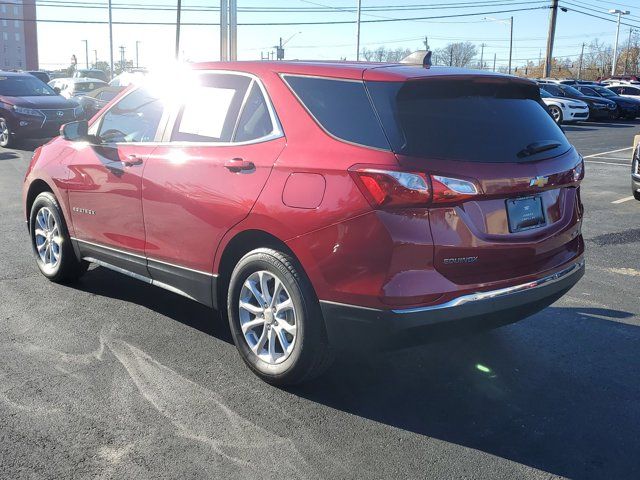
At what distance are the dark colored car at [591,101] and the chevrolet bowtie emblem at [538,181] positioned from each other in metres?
28.0

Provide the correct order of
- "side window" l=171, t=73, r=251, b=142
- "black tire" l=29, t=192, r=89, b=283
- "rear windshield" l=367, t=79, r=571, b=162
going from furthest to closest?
"black tire" l=29, t=192, r=89, b=283
"side window" l=171, t=73, r=251, b=142
"rear windshield" l=367, t=79, r=571, b=162

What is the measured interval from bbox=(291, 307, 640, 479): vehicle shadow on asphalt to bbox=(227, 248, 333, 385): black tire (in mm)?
181

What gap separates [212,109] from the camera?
4.30 meters

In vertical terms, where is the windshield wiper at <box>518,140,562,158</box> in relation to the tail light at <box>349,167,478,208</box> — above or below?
above

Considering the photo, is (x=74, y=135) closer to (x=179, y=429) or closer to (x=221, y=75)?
(x=221, y=75)

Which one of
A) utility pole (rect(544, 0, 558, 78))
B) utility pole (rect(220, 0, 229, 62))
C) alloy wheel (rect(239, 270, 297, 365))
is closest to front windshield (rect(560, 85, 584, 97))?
utility pole (rect(544, 0, 558, 78))

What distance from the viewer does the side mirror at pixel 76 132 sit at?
518cm

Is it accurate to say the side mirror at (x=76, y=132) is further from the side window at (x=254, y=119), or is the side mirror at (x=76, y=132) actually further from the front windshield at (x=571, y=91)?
the front windshield at (x=571, y=91)

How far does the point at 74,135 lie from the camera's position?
5203mm

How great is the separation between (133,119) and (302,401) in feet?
8.17

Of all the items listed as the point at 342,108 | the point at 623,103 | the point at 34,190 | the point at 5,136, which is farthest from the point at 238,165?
the point at 623,103

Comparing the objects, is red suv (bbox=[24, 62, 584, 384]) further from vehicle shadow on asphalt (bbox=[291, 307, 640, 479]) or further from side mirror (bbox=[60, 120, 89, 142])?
side mirror (bbox=[60, 120, 89, 142])

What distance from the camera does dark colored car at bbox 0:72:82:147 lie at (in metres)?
16.4

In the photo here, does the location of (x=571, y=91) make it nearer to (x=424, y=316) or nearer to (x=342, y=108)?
(x=342, y=108)
